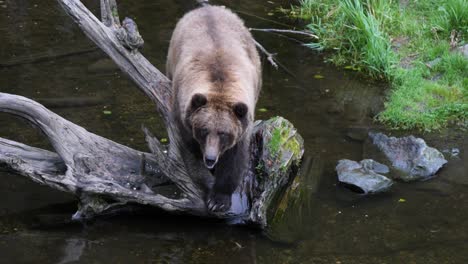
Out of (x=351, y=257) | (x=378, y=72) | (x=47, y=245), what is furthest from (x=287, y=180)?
(x=378, y=72)

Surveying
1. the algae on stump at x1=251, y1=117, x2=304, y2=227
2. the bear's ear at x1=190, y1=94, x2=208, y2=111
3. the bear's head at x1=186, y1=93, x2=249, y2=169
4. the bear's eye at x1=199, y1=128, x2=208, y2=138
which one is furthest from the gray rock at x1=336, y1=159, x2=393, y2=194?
the bear's ear at x1=190, y1=94, x2=208, y2=111

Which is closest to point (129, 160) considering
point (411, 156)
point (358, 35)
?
point (411, 156)

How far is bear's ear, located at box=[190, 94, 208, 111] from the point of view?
6.06 meters

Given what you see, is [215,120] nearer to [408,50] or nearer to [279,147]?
[279,147]

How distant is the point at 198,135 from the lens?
20.7ft

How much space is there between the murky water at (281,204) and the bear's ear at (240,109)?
1242 millimetres

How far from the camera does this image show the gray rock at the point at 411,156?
789 centimetres

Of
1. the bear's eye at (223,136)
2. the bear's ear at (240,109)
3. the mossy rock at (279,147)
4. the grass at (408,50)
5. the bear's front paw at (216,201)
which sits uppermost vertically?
the bear's ear at (240,109)

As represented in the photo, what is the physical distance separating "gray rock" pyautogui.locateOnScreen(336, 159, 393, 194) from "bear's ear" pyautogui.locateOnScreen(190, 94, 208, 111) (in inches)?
85.4

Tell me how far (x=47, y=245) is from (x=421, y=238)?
3.46 m

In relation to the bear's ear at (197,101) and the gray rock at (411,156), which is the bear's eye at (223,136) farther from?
the gray rock at (411,156)

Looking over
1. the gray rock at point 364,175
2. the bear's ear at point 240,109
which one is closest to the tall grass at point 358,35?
the gray rock at point 364,175

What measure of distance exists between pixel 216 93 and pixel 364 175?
2.23m

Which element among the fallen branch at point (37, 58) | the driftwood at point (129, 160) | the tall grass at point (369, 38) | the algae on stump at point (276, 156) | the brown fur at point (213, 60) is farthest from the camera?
the tall grass at point (369, 38)
